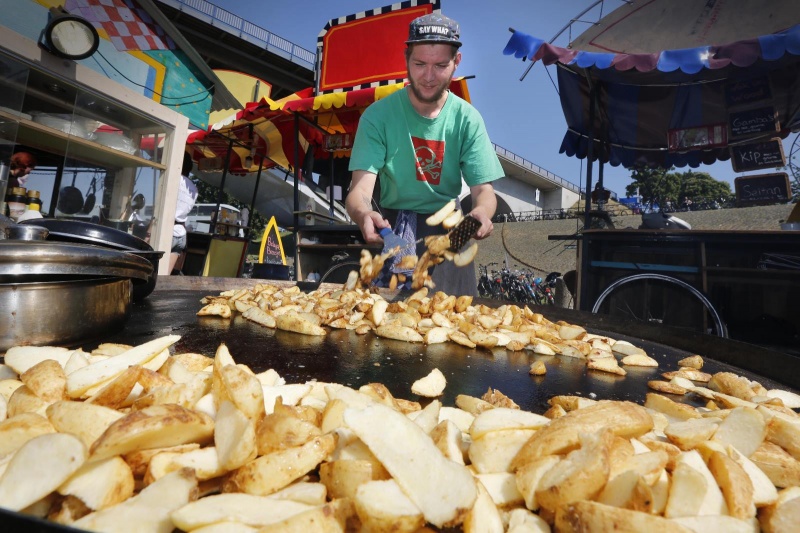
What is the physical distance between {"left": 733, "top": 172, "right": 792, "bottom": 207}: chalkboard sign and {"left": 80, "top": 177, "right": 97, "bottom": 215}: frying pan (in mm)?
10945

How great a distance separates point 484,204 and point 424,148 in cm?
68

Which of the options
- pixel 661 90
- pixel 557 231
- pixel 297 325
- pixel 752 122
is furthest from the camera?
pixel 557 231

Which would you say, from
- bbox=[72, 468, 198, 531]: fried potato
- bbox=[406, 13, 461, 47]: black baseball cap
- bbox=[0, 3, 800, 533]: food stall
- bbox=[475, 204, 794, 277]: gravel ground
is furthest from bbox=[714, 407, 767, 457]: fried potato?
bbox=[475, 204, 794, 277]: gravel ground

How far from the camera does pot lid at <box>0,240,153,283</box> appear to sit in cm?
116

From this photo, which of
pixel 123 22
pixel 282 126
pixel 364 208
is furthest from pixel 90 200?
pixel 364 208

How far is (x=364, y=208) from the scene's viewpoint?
3037 mm

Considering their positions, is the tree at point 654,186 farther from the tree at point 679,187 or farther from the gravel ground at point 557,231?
the gravel ground at point 557,231

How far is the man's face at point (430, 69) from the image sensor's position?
315 cm

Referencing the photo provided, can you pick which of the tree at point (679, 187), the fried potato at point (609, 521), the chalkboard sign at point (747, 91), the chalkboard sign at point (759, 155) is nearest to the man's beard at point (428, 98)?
the fried potato at point (609, 521)

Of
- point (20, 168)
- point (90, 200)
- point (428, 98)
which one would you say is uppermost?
point (428, 98)

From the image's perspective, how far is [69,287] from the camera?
1329mm

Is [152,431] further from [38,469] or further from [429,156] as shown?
[429,156]

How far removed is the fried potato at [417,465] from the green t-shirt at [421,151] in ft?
8.88

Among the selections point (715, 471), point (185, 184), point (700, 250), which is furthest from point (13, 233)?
point (185, 184)
